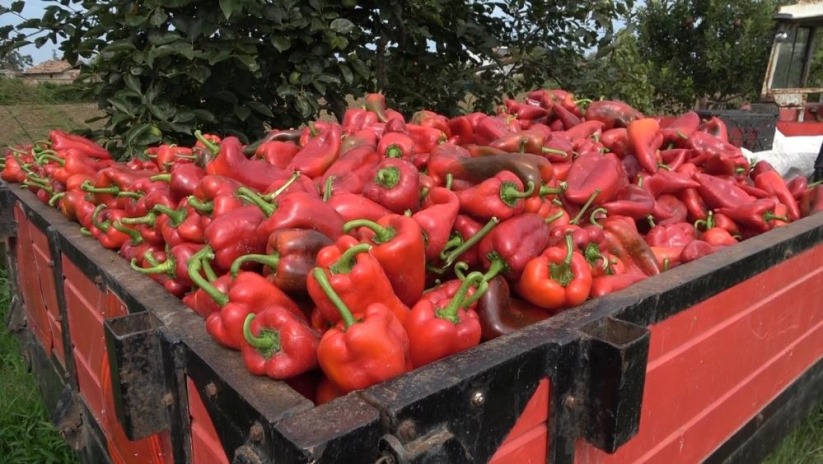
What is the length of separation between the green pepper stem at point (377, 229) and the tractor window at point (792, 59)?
694 centimetres

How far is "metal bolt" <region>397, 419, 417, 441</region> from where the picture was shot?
3.56 feet

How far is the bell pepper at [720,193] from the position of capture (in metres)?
2.70

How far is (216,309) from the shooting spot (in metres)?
1.60

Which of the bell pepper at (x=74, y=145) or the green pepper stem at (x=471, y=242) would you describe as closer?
the green pepper stem at (x=471, y=242)

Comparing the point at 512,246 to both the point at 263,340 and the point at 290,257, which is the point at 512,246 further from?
the point at 263,340

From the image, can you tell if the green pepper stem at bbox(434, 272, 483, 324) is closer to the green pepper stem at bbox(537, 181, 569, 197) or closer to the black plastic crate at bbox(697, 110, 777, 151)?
the green pepper stem at bbox(537, 181, 569, 197)

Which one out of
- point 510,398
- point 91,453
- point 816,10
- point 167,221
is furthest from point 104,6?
point 816,10

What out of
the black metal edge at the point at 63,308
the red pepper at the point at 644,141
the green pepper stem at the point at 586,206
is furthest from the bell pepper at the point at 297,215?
the red pepper at the point at 644,141

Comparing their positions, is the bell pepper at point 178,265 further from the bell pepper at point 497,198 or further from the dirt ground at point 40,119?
the dirt ground at point 40,119

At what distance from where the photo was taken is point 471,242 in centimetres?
179

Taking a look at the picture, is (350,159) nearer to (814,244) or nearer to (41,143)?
(814,244)

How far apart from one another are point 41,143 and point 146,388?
2.61m

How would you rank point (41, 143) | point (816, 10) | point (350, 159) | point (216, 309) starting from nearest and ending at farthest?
1. point (216, 309)
2. point (350, 159)
3. point (41, 143)
4. point (816, 10)

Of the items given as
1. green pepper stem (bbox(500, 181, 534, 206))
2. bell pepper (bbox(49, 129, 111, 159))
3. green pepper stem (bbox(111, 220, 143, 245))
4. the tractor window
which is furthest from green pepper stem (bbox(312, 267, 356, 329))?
the tractor window
